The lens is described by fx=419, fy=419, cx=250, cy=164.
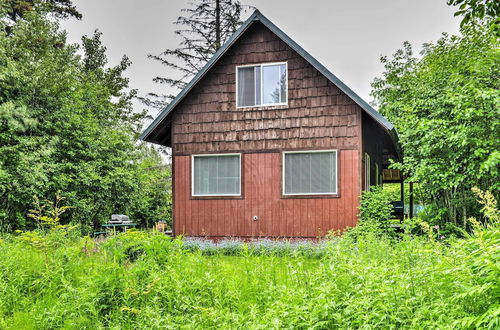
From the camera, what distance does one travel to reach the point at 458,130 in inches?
368

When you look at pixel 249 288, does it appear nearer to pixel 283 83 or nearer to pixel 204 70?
pixel 283 83

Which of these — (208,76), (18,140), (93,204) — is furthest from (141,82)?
(208,76)

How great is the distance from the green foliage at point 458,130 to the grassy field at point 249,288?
4921 millimetres

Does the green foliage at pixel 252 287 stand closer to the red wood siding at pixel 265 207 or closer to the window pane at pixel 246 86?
the red wood siding at pixel 265 207

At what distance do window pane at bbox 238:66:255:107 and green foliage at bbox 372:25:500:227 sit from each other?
3985 mm

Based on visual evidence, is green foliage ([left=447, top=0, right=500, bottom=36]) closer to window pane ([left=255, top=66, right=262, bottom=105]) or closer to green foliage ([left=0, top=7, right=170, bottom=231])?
window pane ([left=255, top=66, right=262, bottom=105])

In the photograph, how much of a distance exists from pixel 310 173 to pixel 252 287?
620 centimetres

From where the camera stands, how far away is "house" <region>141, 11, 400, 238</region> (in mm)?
9922

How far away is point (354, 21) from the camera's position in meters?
18.0

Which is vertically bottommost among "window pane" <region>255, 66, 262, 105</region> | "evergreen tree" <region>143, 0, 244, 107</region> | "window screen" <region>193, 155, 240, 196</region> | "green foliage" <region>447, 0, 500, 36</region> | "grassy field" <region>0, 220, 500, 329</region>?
"grassy field" <region>0, 220, 500, 329</region>

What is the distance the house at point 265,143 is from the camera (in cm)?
992

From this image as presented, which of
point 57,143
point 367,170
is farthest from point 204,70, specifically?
point 57,143

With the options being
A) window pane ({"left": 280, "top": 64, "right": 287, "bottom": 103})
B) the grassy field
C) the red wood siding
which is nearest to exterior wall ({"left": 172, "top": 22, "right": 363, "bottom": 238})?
the red wood siding

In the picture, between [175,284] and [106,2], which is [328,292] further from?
[106,2]
